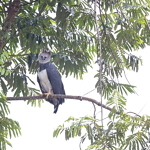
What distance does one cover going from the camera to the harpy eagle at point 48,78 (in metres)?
5.53

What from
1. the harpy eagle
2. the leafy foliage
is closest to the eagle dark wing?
the harpy eagle

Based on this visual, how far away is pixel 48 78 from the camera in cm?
558

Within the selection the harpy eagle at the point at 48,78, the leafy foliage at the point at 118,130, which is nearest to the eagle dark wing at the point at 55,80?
the harpy eagle at the point at 48,78

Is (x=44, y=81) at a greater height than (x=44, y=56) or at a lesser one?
lesser

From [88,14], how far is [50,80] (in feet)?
3.44

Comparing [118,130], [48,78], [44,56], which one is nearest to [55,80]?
[48,78]

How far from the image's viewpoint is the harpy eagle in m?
5.53

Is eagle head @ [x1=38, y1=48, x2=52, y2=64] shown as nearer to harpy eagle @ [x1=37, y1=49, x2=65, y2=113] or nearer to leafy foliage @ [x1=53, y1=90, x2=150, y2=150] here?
harpy eagle @ [x1=37, y1=49, x2=65, y2=113]

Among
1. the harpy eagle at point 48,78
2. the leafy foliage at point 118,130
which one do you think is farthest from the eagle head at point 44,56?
the leafy foliage at point 118,130

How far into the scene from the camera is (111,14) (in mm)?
6098

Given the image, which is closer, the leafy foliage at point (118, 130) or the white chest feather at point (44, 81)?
the leafy foliage at point (118, 130)

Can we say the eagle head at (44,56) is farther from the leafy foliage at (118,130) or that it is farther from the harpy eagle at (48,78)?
the leafy foliage at (118,130)

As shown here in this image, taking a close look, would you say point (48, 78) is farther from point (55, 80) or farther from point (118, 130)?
point (118, 130)

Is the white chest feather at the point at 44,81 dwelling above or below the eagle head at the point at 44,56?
below
